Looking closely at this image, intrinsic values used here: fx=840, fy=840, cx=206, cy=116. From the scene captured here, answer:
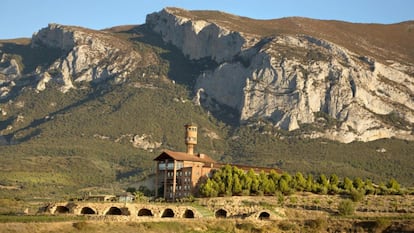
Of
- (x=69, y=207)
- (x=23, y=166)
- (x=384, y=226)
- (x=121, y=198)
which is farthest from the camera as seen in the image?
(x=23, y=166)

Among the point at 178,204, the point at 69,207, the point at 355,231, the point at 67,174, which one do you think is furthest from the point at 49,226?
the point at 67,174

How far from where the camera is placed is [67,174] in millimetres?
196375

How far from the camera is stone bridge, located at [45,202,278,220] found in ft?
328

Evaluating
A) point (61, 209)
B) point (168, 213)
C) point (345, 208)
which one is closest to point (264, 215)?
point (345, 208)

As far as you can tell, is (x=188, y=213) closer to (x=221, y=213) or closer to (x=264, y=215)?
(x=221, y=213)

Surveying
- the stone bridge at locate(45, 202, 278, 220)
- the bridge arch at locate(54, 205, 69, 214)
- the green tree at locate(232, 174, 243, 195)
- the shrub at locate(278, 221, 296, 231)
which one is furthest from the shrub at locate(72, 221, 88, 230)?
the green tree at locate(232, 174, 243, 195)

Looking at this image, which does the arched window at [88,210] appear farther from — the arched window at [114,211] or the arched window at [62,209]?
the arched window at [62,209]

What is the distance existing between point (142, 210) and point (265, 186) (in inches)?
782

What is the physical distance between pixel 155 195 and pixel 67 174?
76.4 m

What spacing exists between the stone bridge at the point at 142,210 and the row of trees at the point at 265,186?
9.73 metres

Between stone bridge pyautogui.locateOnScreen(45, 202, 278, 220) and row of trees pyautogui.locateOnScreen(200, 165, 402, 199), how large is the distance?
31.9 ft

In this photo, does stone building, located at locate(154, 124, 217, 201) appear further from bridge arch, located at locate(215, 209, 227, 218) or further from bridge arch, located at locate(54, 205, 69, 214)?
bridge arch, located at locate(54, 205, 69, 214)

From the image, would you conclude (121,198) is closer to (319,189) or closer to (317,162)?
(319,189)

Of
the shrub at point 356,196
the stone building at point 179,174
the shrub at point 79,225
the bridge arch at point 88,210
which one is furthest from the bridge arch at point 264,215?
the shrub at point 79,225
